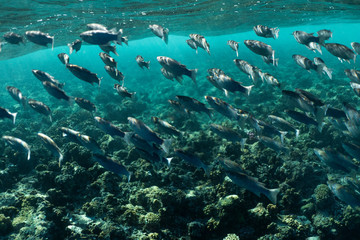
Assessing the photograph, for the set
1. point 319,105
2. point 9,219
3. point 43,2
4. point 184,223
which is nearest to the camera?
point 9,219

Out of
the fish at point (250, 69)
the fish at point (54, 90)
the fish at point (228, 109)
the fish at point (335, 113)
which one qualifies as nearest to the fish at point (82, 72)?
the fish at point (54, 90)

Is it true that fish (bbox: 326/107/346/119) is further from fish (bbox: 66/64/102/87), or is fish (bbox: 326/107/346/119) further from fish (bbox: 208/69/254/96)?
fish (bbox: 66/64/102/87)

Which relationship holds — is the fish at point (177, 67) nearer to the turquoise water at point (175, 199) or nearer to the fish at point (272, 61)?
the turquoise water at point (175, 199)

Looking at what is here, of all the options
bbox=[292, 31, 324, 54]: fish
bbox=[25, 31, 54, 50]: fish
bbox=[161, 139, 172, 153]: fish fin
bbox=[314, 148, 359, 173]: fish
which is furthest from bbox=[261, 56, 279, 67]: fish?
bbox=[25, 31, 54, 50]: fish

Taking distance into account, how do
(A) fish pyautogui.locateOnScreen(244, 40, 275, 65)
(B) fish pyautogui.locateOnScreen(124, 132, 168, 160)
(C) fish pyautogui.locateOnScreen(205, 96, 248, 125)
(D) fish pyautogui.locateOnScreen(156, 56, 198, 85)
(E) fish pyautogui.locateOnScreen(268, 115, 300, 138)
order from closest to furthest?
(B) fish pyautogui.locateOnScreen(124, 132, 168, 160), (C) fish pyautogui.locateOnScreen(205, 96, 248, 125), (D) fish pyautogui.locateOnScreen(156, 56, 198, 85), (A) fish pyautogui.locateOnScreen(244, 40, 275, 65), (E) fish pyautogui.locateOnScreen(268, 115, 300, 138)

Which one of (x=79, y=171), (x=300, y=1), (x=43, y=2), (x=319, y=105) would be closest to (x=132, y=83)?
(x=43, y=2)

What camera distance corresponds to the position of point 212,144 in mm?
9750

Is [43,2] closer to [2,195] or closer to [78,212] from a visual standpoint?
[2,195]

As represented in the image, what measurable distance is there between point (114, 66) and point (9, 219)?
5183mm

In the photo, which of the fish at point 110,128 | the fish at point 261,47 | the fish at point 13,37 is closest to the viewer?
the fish at point 110,128

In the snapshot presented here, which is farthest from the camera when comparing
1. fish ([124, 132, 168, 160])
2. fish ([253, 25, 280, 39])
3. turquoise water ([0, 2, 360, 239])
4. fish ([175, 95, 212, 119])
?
fish ([253, 25, 280, 39])

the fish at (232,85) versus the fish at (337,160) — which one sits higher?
the fish at (232,85)

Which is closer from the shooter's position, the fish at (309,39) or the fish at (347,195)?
the fish at (347,195)

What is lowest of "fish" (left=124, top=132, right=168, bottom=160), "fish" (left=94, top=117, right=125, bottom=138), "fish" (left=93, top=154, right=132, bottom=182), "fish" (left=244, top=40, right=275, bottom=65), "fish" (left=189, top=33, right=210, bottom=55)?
"fish" (left=93, top=154, right=132, bottom=182)
